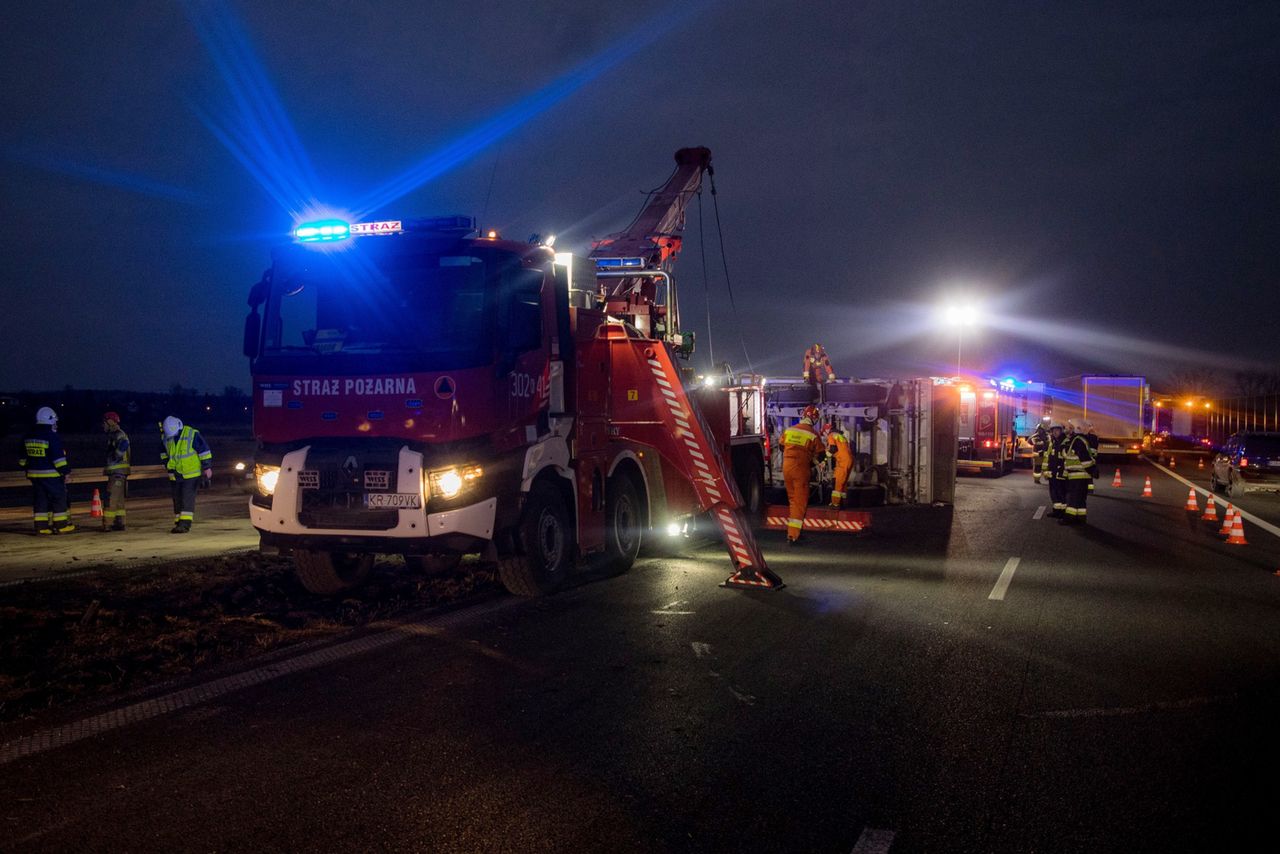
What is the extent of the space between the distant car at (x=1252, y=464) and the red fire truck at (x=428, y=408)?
1625 cm

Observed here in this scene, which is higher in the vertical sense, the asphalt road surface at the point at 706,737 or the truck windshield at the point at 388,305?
the truck windshield at the point at 388,305

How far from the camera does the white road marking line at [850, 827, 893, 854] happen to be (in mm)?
3664

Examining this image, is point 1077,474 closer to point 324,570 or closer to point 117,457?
point 324,570

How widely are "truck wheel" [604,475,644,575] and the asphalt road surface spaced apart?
1.42m

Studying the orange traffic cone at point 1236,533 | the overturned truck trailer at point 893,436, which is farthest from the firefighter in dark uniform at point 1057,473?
the orange traffic cone at point 1236,533

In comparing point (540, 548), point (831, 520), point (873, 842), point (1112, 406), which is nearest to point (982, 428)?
point (1112, 406)

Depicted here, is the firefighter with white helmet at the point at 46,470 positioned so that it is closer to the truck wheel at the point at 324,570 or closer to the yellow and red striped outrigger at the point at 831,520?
the truck wheel at the point at 324,570

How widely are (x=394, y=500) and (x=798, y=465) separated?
600 centimetres

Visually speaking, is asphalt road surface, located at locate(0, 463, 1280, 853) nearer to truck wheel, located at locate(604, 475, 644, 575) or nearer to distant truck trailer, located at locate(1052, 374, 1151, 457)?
truck wheel, located at locate(604, 475, 644, 575)

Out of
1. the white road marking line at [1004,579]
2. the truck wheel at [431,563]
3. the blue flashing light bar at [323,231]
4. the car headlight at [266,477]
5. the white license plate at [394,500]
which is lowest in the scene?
the white road marking line at [1004,579]

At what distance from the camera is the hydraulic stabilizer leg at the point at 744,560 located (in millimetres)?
9227

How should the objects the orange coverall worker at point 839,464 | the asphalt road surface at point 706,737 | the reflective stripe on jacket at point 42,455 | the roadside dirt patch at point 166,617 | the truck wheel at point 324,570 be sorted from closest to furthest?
the asphalt road surface at point 706,737 < the roadside dirt patch at point 166,617 < the truck wheel at point 324,570 < the reflective stripe on jacket at point 42,455 < the orange coverall worker at point 839,464

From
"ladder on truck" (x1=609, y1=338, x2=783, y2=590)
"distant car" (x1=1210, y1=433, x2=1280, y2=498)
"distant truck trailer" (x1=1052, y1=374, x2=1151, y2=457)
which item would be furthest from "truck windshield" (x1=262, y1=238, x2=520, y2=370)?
"distant truck trailer" (x1=1052, y1=374, x2=1151, y2=457)

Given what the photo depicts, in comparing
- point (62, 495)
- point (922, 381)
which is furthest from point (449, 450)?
point (922, 381)
